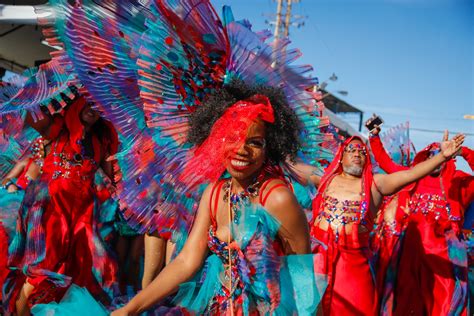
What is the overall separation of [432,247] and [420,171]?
139 centimetres

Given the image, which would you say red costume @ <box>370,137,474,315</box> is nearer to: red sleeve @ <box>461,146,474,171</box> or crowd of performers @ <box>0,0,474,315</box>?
red sleeve @ <box>461,146,474,171</box>

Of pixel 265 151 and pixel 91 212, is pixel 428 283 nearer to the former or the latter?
pixel 91 212

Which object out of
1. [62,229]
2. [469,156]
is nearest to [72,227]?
[62,229]

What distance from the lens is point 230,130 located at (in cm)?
310

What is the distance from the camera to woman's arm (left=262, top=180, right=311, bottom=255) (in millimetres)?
3029

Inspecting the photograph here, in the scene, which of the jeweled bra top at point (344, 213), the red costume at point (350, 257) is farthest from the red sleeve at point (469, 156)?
the jeweled bra top at point (344, 213)

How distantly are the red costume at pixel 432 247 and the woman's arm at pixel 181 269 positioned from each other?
3353 millimetres

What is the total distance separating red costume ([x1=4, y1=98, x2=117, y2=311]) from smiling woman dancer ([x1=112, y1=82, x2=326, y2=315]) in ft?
6.75

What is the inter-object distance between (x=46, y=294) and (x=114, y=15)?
7.49 ft

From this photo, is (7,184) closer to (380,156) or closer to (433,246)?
(380,156)

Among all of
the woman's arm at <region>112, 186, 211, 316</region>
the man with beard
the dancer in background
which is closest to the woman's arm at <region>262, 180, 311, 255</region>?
the woman's arm at <region>112, 186, 211, 316</region>

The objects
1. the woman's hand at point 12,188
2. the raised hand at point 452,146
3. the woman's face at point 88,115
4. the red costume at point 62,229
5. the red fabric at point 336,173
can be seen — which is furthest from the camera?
the woman's hand at point 12,188

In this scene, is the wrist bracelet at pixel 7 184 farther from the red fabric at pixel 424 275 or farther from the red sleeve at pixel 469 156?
the red sleeve at pixel 469 156

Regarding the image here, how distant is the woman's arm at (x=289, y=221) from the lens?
3029 millimetres
